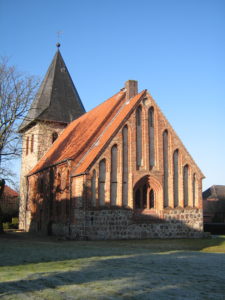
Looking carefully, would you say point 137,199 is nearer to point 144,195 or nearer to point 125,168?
point 144,195

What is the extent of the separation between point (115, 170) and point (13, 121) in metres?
7.70

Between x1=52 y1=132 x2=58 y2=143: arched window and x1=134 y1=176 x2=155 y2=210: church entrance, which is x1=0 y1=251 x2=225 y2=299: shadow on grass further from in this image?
x1=52 y1=132 x2=58 y2=143: arched window

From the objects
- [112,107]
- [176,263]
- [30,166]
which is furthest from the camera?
[30,166]

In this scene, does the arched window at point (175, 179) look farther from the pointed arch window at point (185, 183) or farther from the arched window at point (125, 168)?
the arched window at point (125, 168)

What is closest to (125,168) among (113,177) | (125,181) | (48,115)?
(125,181)

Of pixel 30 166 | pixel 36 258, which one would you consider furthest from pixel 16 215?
pixel 36 258

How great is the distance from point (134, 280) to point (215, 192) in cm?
4767

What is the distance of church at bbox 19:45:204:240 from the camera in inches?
762

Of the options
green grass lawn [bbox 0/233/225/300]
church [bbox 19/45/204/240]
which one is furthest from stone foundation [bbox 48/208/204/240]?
green grass lawn [bbox 0/233/225/300]

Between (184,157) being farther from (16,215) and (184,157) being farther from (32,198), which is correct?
(16,215)

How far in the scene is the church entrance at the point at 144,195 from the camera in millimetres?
20913

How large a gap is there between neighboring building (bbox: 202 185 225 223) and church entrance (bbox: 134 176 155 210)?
25654 mm

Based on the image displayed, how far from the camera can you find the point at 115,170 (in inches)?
795

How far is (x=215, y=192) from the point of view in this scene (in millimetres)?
51688
